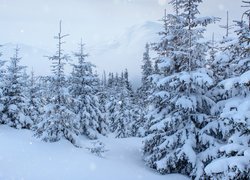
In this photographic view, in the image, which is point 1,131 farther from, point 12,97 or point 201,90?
point 201,90

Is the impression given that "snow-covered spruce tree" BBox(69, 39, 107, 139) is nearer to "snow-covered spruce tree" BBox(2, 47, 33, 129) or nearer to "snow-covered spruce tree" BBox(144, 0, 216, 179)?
"snow-covered spruce tree" BBox(2, 47, 33, 129)

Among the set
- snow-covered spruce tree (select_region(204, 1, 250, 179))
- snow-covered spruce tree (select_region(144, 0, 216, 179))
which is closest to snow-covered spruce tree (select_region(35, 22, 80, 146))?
snow-covered spruce tree (select_region(144, 0, 216, 179))

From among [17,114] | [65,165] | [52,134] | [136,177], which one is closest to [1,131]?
[17,114]

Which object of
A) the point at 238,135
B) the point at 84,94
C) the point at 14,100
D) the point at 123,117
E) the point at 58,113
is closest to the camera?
the point at 238,135

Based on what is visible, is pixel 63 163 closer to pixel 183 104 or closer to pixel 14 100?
pixel 183 104

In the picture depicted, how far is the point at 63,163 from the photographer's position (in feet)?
66.4

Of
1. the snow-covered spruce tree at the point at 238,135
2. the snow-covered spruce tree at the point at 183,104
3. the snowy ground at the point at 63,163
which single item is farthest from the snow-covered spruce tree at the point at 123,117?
the snow-covered spruce tree at the point at 238,135

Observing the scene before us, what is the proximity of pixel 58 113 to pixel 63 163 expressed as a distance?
5.61 meters

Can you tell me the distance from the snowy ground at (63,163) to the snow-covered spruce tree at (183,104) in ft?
4.11

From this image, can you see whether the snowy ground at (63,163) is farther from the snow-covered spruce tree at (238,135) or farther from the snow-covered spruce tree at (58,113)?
the snow-covered spruce tree at (238,135)

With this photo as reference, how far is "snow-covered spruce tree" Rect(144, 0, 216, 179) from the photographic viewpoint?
1916 cm

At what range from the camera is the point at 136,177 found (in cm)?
1870

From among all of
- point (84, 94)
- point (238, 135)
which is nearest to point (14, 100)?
point (84, 94)

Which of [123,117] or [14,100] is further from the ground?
[14,100]
